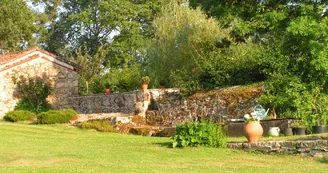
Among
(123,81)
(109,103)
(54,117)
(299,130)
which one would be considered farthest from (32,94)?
(299,130)

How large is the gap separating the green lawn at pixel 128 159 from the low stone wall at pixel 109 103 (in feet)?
24.9

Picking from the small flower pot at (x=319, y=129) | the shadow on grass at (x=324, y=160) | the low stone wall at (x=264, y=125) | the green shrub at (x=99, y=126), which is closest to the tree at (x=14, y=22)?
the green shrub at (x=99, y=126)

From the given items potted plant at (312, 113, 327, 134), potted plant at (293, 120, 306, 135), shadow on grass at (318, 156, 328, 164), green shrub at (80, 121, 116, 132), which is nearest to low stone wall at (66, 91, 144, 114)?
green shrub at (80, 121, 116, 132)

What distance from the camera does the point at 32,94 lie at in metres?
29.9

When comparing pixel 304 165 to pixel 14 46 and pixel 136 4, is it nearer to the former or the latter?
pixel 14 46

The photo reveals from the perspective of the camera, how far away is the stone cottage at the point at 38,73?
28906mm

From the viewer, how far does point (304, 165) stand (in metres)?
12.1

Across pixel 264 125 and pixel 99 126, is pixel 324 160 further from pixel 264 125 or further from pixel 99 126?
pixel 99 126

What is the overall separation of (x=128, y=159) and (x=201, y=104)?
1027 centimetres

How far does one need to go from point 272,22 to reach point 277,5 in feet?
4.30

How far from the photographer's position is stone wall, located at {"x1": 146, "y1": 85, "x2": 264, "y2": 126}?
21391 millimetres

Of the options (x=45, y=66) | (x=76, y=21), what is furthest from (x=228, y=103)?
(x=76, y=21)

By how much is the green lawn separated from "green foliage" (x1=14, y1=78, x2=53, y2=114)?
11.6 metres

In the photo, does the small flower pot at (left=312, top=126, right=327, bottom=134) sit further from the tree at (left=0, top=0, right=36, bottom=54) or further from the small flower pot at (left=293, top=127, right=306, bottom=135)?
the tree at (left=0, top=0, right=36, bottom=54)
